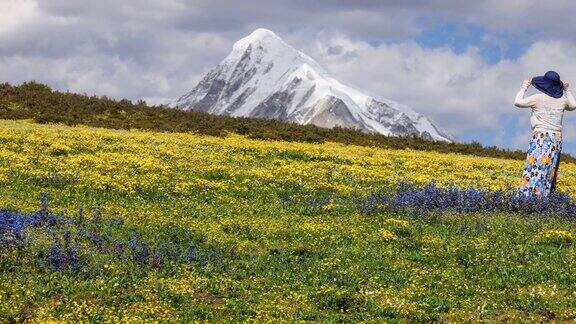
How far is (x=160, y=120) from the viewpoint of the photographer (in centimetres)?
5003

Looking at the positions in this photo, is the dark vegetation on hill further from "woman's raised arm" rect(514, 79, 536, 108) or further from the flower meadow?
"woman's raised arm" rect(514, 79, 536, 108)

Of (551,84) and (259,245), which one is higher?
(551,84)

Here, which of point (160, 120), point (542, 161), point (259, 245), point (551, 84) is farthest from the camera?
point (160, 120)

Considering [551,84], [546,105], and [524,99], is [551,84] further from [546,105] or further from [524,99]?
[524,99]

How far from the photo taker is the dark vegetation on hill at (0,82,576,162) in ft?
153

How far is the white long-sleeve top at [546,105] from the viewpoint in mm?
24812

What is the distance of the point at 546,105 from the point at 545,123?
60 cm

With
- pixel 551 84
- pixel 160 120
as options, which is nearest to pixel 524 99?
pixel 551 84

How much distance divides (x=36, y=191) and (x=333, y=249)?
944cm

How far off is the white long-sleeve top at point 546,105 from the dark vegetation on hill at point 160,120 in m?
24.5

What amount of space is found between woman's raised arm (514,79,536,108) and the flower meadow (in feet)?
10.0

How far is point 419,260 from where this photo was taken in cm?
1717

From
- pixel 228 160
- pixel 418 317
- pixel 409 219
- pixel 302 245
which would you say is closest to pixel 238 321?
pixel 418 317

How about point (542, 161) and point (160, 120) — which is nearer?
point (542, 161)
